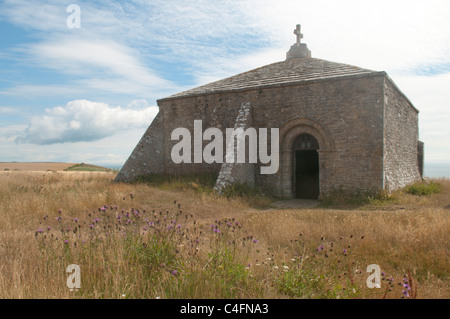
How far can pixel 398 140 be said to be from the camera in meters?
13.9

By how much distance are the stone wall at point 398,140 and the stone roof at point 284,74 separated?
6.25ft

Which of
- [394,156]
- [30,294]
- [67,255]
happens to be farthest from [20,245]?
[394,156]

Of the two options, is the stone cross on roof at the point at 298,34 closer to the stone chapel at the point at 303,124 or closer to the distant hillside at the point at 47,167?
the stone chapel at the point at 303,124

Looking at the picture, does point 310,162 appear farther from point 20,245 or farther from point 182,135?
point 20,245

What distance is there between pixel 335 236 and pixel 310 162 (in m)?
8.91

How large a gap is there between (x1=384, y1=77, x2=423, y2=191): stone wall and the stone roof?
1.91 m

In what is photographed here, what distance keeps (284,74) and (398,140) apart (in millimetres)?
5979

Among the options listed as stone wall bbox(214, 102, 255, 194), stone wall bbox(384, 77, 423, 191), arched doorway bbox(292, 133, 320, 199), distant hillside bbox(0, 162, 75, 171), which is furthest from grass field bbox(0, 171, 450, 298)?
distant hillside bbox(0, 162, 75, 171)

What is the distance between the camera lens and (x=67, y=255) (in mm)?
4352

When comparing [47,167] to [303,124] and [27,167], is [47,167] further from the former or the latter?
[303,124]

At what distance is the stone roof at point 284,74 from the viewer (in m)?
12.5

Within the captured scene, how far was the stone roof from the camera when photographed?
12.5 meters

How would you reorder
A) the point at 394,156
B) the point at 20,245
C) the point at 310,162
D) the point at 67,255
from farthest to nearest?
the point at 310,162
the point at 394,156
the point at 20,245
the point at 67,255

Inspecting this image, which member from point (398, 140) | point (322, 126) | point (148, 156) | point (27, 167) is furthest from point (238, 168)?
point (27, 167)
